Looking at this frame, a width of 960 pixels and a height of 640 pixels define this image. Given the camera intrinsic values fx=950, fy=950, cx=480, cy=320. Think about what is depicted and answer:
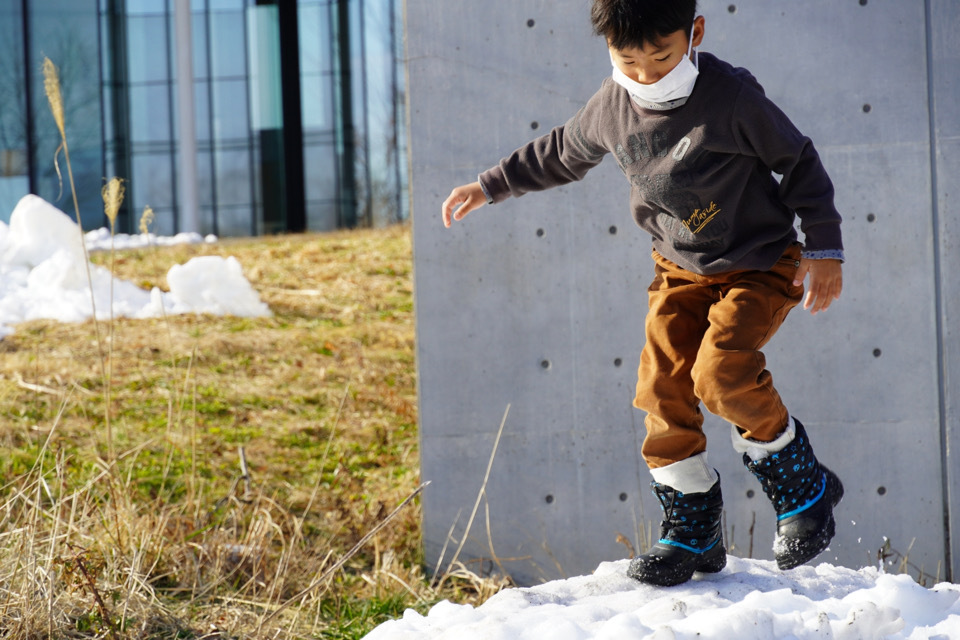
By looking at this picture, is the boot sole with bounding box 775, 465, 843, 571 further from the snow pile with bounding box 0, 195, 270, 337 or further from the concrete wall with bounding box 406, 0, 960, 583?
the snow pile with bounding box 0, 195, 270, 337

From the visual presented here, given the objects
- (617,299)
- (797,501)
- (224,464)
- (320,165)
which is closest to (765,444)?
(797,501)

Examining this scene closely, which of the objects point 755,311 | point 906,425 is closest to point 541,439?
point 906,425

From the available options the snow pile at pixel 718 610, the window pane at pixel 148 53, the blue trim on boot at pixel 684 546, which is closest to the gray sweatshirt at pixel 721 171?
the blue trim on boot at pixel 684 546

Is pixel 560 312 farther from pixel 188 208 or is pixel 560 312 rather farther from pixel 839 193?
pixel 188 208

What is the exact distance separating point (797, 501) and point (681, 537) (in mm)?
308

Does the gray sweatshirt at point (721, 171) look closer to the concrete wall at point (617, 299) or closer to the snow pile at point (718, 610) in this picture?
the snow pile at point (718, 610)

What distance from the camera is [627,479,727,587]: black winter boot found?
7.93ft

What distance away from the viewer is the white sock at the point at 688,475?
2.38m

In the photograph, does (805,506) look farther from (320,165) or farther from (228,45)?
(228,45)

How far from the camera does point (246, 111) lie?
13.8m

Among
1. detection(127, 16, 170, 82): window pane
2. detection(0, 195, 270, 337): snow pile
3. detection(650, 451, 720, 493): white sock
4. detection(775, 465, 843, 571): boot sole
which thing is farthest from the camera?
detection(127, 16, 170, 82): window pane

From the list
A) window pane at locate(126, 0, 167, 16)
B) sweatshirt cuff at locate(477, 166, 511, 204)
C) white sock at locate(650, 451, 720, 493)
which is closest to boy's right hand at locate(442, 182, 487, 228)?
sweatshirt cuff at locate(477, 166, 511, 204)

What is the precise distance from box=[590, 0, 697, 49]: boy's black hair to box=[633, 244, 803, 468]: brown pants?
0.62m

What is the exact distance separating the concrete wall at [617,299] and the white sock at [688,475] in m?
1.43
